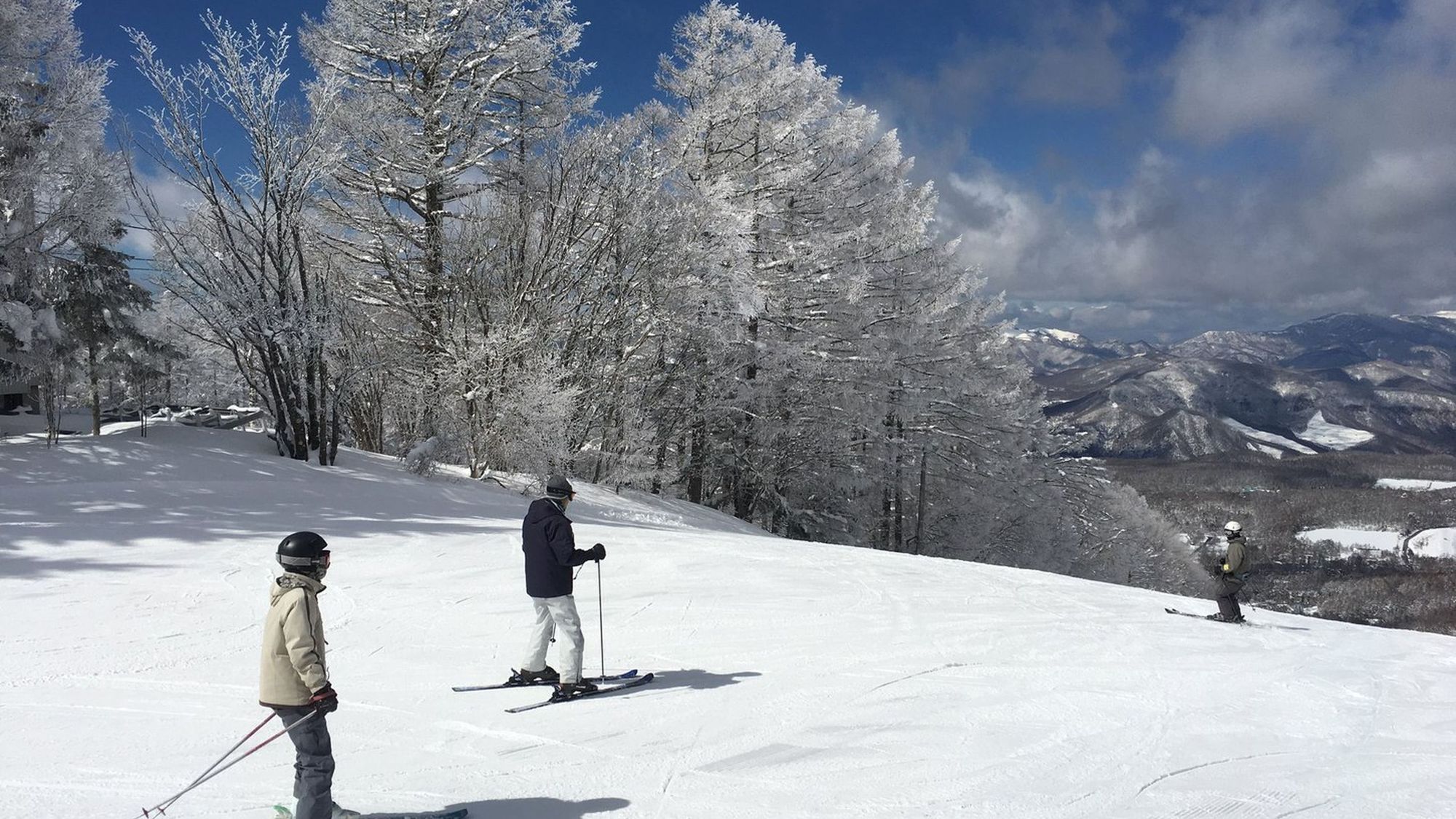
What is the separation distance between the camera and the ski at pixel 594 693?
5.90 meters

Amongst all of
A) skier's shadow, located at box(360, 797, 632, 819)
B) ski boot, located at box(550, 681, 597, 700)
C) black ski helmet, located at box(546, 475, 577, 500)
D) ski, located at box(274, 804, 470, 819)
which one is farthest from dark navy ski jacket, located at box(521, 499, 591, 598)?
ski, located at box(274, 804, 470, 819)

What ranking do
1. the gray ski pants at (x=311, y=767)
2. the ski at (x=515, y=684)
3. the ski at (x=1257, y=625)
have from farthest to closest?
the ski at (x=1257, y=625)
the ski at (x=515, y=684)
the gray ski pants at (x=311, y=767)

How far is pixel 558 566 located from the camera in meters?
6.05

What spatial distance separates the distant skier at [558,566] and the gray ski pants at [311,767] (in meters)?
2.13

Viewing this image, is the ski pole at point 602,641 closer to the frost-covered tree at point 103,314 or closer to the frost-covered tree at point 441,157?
the frost-covered tree at point 441,157

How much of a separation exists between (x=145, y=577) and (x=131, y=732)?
172 inches

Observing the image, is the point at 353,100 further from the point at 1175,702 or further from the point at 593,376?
the point at 1175,702

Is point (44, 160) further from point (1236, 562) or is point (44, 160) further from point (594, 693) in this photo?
point (1236, 562)

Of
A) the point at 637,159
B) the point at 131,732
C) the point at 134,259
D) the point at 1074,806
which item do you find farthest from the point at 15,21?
the point at 1074,806

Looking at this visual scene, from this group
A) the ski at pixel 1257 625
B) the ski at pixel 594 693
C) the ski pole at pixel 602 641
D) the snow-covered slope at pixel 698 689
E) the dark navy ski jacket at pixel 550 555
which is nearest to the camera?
the snow-covered slope at pixel 698 689

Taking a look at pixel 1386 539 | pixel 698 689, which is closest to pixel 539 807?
pixel 698 689

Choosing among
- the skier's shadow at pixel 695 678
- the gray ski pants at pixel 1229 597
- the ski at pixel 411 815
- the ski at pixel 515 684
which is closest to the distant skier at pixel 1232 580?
the gray ski pants at pixel 1229 597

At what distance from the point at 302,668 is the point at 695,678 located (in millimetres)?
3549

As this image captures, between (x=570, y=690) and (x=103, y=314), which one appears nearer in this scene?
(x=570, y=690)
